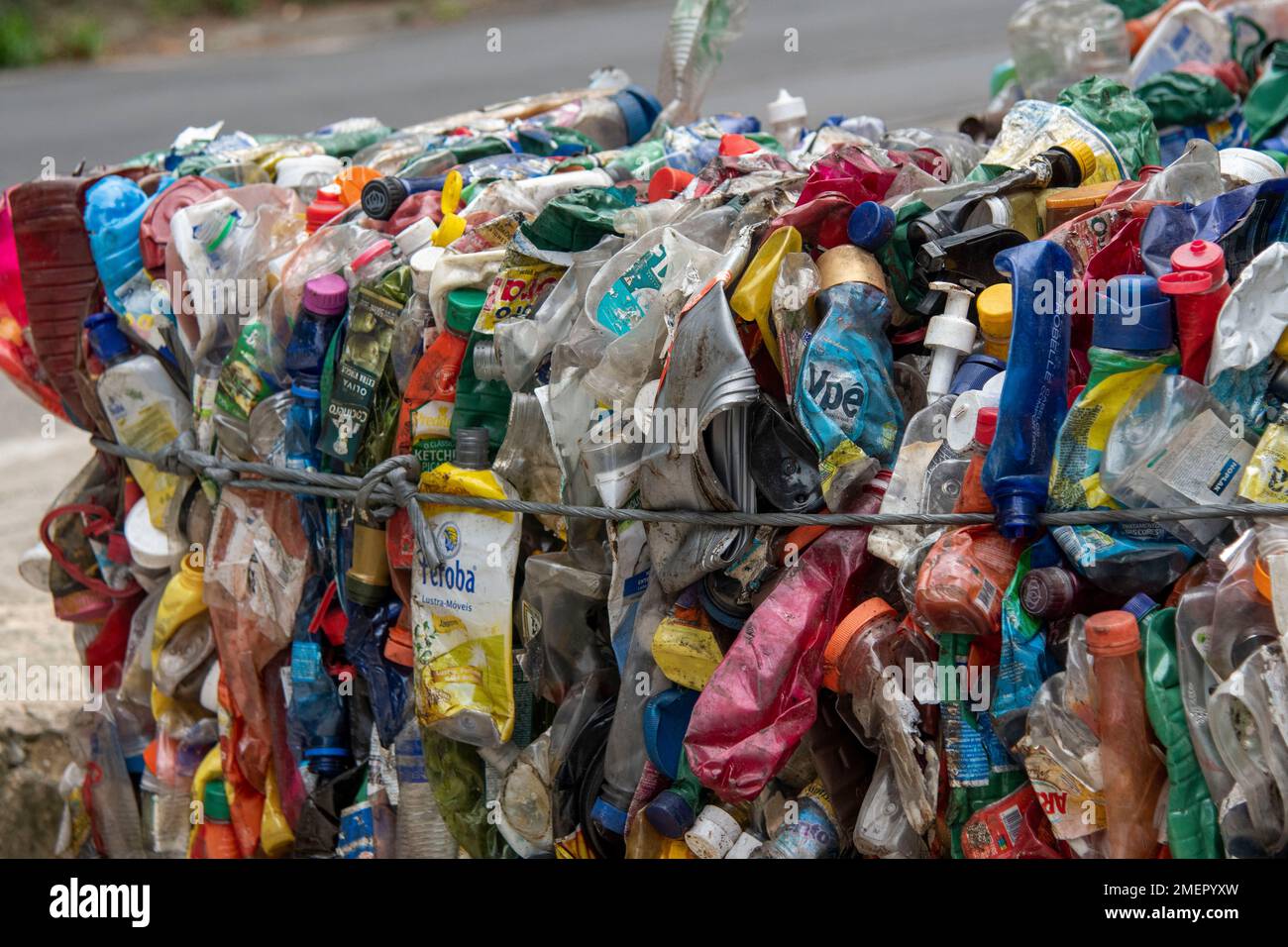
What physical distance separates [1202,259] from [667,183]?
132 centimetres

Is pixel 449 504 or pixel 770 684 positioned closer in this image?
pixel 770 684

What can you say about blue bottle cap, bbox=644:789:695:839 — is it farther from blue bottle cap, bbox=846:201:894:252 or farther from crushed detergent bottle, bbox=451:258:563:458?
blue bottle cap, bbox=846:201:894:252

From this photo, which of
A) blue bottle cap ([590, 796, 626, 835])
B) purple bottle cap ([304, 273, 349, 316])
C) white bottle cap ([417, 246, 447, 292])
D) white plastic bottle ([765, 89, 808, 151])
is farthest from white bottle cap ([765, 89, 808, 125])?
blue bottle cap ([590, 796, 626, 835])

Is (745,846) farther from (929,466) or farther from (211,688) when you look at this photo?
(211,688)

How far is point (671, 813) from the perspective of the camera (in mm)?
2545

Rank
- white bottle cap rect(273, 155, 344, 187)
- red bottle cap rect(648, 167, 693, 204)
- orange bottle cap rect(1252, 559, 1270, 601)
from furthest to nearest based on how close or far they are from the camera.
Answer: white bottle cap rect(273, 155, 344, 187)
red bottle cap rect(648, 167, 693, 204)
orange bottle cap rect(1252, 559, 1270, 601)

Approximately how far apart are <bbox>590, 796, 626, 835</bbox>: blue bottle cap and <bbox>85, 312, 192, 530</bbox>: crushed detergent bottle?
1401mm

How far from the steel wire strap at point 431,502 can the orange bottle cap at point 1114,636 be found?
6.6 inches

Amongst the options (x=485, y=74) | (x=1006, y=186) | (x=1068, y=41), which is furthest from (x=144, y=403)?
(x=485, y=74)

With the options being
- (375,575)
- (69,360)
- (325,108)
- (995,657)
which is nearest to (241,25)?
(325,108)

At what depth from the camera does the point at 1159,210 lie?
2.38 m

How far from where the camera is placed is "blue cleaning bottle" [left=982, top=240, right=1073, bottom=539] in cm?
229

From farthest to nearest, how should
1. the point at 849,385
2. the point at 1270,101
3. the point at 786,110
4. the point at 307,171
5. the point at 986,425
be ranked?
the point at 786,110 → the point at 307,171 → the point at 1270,101 → the point at 849,385 → the point at 986,425
